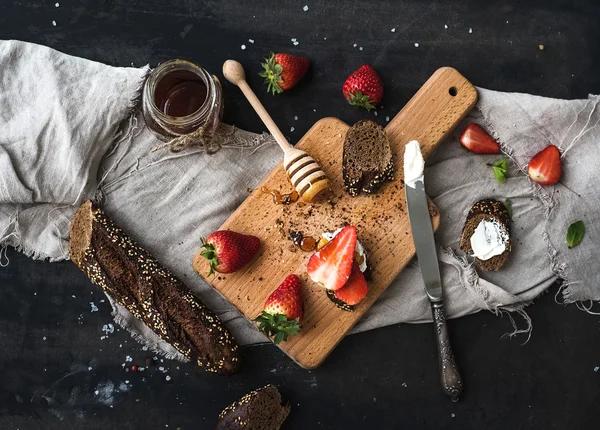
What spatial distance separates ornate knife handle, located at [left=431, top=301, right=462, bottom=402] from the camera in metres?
2.29

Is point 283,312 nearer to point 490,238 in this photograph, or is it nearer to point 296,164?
point 296,164

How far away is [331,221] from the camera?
228 cm

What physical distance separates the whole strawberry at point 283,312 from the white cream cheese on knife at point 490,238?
2.30 ft

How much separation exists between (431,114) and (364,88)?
28 cm

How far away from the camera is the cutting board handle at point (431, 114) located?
2.29m

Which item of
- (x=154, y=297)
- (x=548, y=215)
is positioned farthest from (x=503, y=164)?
(x=154, y=297)

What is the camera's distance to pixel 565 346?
238 centimetres

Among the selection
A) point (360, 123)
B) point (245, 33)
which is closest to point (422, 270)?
point (360, 123)

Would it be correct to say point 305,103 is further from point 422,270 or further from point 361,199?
point 422,270

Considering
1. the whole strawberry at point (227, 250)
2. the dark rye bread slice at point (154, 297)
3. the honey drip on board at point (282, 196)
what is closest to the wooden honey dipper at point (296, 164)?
the honey drip on board at point (282, 196)

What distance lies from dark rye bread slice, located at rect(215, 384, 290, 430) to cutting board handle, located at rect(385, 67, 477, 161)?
1054 mm

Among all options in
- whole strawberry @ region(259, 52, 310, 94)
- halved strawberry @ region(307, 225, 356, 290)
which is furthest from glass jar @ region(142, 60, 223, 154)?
halved strawberry @ region(307, 225, 356, 290)

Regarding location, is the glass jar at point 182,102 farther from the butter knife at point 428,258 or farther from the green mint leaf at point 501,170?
the green mint leaf at point 501,170

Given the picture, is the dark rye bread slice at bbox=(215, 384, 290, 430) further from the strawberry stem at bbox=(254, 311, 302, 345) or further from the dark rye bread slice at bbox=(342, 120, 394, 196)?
the dark rye bread slice at bbox=(342, 120, 394, 196)
